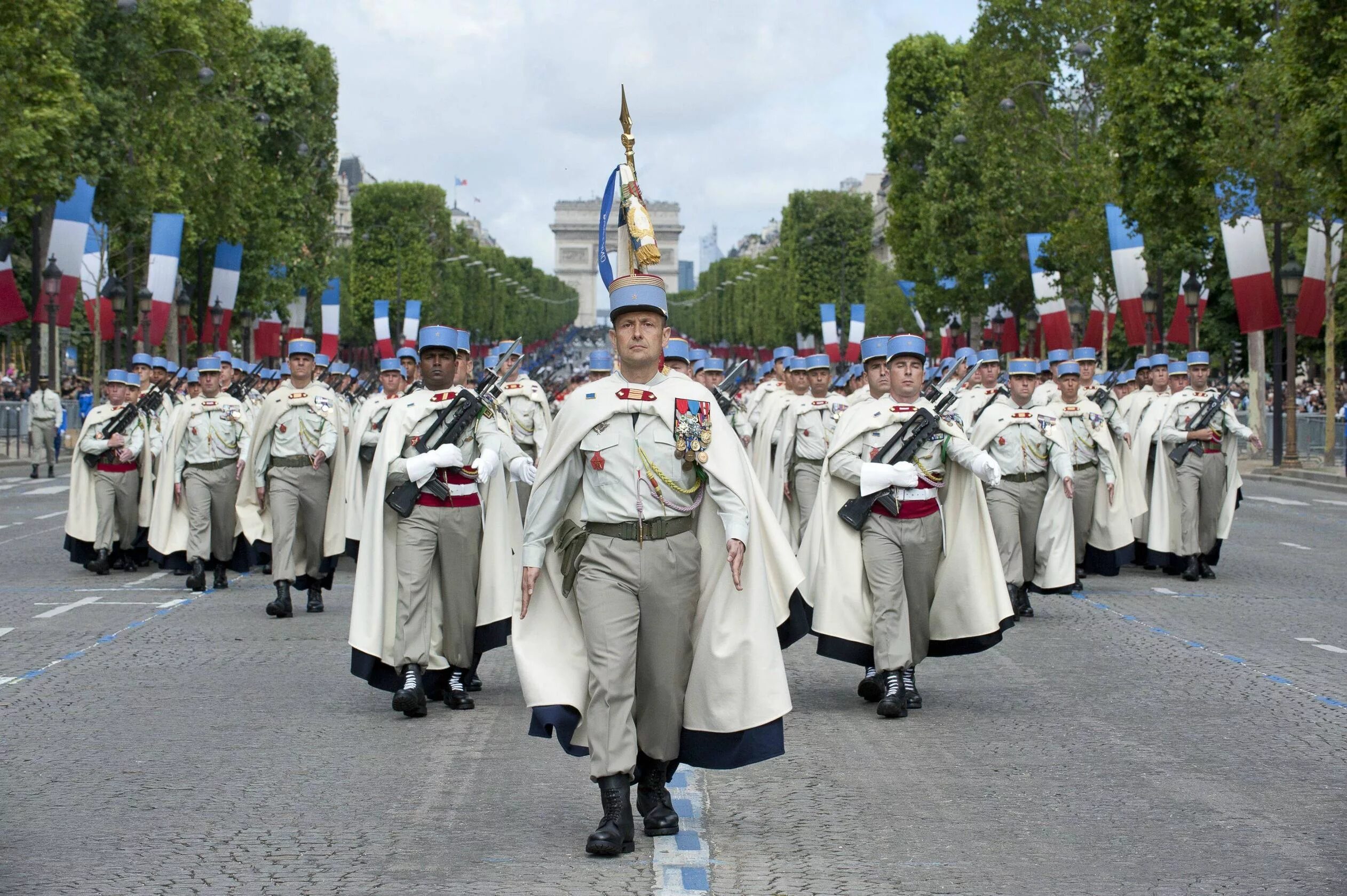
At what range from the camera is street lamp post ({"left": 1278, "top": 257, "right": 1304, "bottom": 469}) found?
3456cm

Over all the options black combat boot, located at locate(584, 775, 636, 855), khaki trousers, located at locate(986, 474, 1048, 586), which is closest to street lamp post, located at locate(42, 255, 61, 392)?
khaki trousers, located at locate(986, 474, 1048, 586)

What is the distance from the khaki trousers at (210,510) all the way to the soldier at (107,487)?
1.75 metres

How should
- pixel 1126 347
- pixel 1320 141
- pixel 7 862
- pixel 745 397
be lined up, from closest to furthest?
1. pixel 7 862
2. pixel 1320 141
3. pixel 745 397
4. pixel 1126 347

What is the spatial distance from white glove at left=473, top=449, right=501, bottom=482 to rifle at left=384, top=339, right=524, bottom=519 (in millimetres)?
183

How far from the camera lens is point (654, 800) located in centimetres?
659

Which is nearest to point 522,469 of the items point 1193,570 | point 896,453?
point 896,453

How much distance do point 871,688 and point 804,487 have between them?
5906mm

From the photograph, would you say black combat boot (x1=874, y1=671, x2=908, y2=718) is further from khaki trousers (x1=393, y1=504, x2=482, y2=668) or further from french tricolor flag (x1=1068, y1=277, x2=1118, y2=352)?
french tricolor flag (x1=1068, y1=277, x2=1118, y2=352)

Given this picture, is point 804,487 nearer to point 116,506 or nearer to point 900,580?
point 900,580

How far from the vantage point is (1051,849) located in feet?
20.7

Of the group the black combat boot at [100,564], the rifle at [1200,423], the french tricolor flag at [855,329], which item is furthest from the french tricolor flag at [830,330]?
the black combat boot at [100,564]

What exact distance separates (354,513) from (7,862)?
425 cm

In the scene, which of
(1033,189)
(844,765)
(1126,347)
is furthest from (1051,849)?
(1126,347)

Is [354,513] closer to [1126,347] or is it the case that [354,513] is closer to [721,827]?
[721,827]
